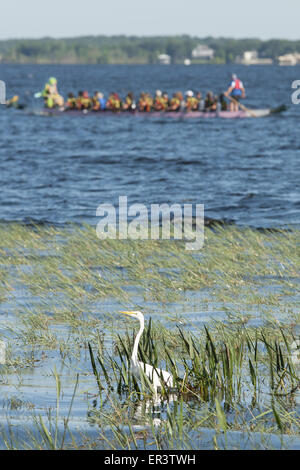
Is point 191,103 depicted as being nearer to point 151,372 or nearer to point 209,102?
point 209,102

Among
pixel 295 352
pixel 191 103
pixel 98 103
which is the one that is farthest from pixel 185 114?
pixel 295 352

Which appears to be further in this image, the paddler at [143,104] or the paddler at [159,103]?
the paddler at [143,104]

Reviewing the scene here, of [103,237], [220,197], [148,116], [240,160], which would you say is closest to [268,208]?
[220,197]

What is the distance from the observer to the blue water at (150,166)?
2286cm

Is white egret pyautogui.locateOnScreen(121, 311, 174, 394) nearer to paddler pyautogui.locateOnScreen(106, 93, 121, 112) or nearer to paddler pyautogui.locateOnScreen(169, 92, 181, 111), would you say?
paddler pyautogui.locateOnScreen(169, 92, 181, 111)

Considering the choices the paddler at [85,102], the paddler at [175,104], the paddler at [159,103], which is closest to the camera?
the paddler at [175,104]

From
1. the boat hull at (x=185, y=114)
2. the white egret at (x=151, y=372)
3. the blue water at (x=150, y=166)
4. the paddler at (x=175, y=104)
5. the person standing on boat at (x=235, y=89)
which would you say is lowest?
the white egret at (x=151, y=372)

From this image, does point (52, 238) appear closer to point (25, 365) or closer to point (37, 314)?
point (37, 314)

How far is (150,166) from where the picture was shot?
3247cm

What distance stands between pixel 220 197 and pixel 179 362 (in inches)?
658

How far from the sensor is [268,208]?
2236 cm

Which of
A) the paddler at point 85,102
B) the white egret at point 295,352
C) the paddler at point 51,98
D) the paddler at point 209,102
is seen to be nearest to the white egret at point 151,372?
the white egret at point 295,352

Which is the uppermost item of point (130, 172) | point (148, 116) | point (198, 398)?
point (148, 116)

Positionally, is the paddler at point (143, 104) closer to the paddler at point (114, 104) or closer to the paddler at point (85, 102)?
the paddler at point (114, 104)
